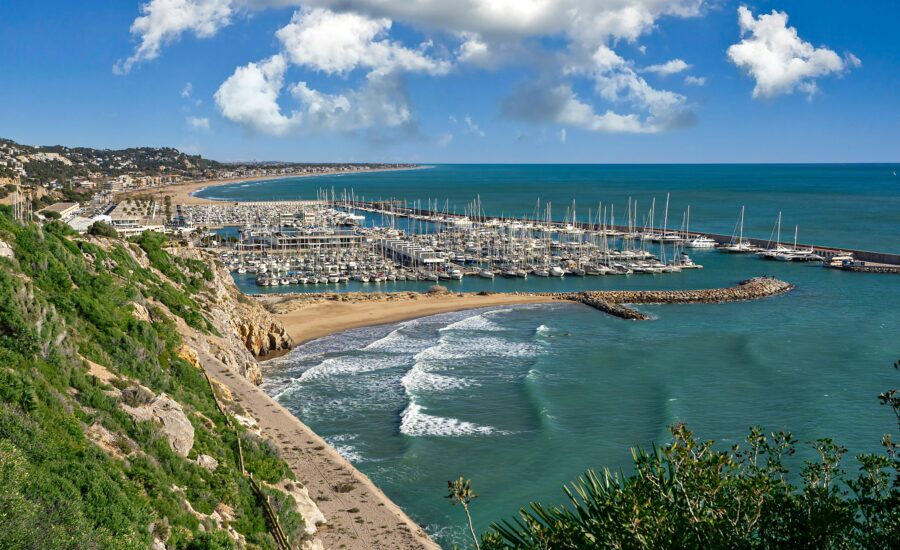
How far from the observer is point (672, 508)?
1072 centimetres

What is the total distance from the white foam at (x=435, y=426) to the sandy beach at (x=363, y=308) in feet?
56.8

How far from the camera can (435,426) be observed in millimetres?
31125

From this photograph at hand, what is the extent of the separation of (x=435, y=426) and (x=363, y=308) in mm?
27932

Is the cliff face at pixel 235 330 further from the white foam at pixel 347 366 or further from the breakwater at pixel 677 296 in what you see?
the breakwater at pixel 677 296

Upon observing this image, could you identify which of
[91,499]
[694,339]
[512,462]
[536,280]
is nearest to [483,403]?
[512,462]

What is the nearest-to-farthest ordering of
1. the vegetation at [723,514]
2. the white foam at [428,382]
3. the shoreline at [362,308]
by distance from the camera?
the vegetation at [723,514] → the white foam at [428,382] → the shoreline at [362,308]

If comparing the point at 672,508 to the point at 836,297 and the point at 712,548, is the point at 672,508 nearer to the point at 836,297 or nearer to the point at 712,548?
the point at 712,548

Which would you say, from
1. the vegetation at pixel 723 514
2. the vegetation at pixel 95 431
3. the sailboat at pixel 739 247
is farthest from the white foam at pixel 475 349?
the sailboat at pixel 739 247

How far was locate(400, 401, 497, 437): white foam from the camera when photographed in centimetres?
3042

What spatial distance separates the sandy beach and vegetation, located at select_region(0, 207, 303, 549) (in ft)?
81.9

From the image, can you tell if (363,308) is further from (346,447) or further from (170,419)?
(170,419)

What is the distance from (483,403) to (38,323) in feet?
69.3

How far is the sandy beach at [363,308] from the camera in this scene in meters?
51.8

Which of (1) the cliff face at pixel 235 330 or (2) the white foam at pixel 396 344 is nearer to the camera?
(1) the cliff face at pixel 235 330
